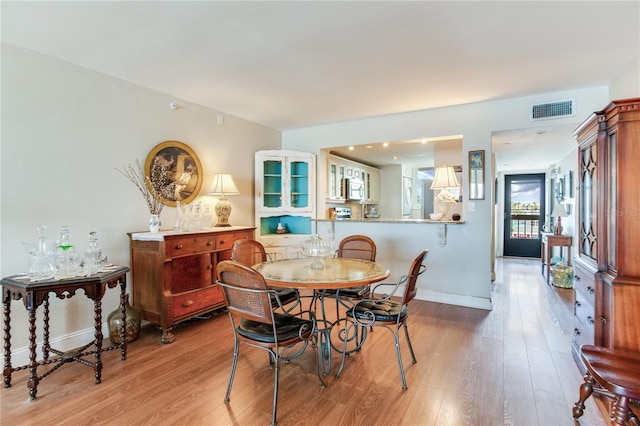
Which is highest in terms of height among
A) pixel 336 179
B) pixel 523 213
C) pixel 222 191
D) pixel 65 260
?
pixel 336 179

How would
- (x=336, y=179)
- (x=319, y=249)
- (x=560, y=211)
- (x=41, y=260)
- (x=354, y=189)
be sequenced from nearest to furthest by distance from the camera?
(x=41, y=260)
(x=319, y=249)
(x=560, y=211)
(x=336, y=179)
(x=354, y=189)

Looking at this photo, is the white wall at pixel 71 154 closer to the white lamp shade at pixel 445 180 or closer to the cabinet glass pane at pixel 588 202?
the white lamp shade at pixel 445 180

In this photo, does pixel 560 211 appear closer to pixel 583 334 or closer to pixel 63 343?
pixel 583 334

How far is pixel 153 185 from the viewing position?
11.5ft

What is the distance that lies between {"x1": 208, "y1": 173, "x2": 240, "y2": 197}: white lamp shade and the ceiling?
930 mm

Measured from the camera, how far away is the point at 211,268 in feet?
11.6

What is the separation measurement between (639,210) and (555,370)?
4.29 ft

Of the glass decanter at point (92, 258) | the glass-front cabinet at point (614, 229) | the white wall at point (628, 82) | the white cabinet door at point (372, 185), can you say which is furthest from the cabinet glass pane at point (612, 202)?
the white cabinet door at point (372, 185)

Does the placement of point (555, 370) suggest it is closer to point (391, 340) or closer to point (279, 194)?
point (391, 340)

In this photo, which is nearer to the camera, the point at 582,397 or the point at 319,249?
the point at 582,397

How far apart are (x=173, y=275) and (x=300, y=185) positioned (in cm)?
251

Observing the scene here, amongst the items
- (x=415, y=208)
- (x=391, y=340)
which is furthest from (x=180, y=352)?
(x=415, y=208)

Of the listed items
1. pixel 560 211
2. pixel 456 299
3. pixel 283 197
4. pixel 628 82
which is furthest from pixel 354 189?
pixel 628 82

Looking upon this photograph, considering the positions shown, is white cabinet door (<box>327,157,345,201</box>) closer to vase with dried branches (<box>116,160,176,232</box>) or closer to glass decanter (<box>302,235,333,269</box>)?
vase with dried branches (<box>116,160,176,232</box>)
